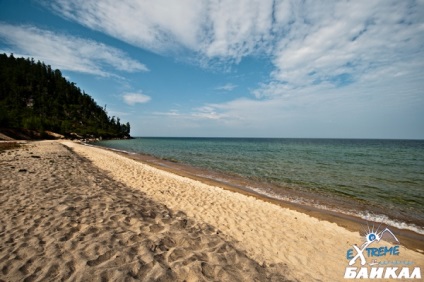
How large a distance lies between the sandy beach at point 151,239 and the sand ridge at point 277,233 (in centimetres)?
4

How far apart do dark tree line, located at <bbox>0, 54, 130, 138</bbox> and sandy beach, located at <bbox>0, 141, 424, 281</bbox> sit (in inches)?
3661

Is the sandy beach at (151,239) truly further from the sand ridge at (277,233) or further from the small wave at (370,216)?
the small wave at (370,216)

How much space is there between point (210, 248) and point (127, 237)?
2399mm

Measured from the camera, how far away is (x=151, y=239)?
5.72m

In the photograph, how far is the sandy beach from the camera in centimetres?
433

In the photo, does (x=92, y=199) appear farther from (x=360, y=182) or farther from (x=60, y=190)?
(x=360, y=182)

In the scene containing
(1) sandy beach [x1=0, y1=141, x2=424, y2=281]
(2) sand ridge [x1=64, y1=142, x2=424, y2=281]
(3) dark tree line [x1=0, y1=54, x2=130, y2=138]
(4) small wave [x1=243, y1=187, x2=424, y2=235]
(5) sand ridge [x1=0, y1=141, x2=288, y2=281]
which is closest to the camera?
(5) sand ridge [x1=0, y1=141, x2=288, y2=281]

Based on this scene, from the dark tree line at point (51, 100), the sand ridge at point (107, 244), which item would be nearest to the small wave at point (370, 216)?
the sand ridge at point (107, 244)

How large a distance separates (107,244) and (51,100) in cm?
15489

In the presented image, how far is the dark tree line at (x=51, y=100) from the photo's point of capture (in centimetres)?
10356

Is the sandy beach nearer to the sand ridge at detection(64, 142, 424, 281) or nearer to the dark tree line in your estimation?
the sand ridge at detection(64, 142, 424, 281)

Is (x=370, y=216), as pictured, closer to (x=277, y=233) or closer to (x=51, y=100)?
(x=277, y=233)

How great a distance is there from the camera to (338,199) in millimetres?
14383

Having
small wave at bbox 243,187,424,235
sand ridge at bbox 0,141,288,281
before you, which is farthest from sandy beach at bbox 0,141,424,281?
small wave at bbox 243,187,424,235
